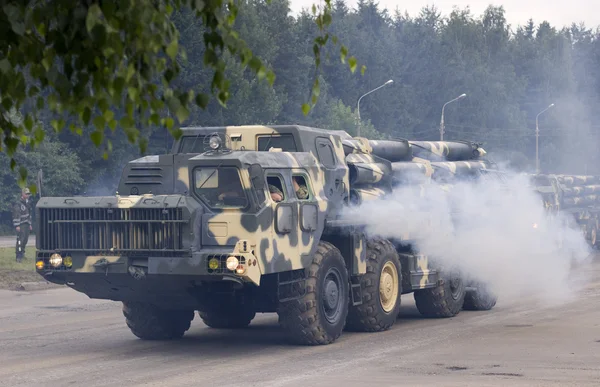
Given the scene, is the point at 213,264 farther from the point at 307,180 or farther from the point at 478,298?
the point at 478,298

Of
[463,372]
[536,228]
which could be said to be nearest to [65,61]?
[463,372]

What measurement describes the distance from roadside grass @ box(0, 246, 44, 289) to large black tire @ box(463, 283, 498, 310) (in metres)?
9.71

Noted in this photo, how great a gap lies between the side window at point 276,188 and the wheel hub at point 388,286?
2.62 metres

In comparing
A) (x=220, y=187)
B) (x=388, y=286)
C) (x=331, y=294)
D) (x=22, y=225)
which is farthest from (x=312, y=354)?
(x=22, y=225)

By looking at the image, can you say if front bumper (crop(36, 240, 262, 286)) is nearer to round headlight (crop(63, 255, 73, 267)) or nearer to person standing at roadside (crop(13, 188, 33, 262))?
round headlight (crop(63, 255, 73, 267))

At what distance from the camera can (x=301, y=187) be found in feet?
45.2

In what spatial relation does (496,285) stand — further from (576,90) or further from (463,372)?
(576,90)

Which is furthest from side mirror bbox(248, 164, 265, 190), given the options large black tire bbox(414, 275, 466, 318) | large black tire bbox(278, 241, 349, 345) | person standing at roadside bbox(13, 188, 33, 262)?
person standing at roadside bbox(13, 188, 33, 262)

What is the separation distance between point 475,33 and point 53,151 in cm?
6450

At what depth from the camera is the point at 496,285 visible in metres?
19.0

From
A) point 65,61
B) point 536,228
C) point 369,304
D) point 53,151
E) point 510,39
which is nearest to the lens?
point 65,61

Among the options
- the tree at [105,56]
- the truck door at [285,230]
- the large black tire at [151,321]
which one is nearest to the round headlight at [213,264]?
the truck door at [285,230]

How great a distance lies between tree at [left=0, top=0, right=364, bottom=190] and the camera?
16.4 feet

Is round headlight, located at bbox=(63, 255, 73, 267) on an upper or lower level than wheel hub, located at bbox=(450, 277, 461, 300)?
upper
